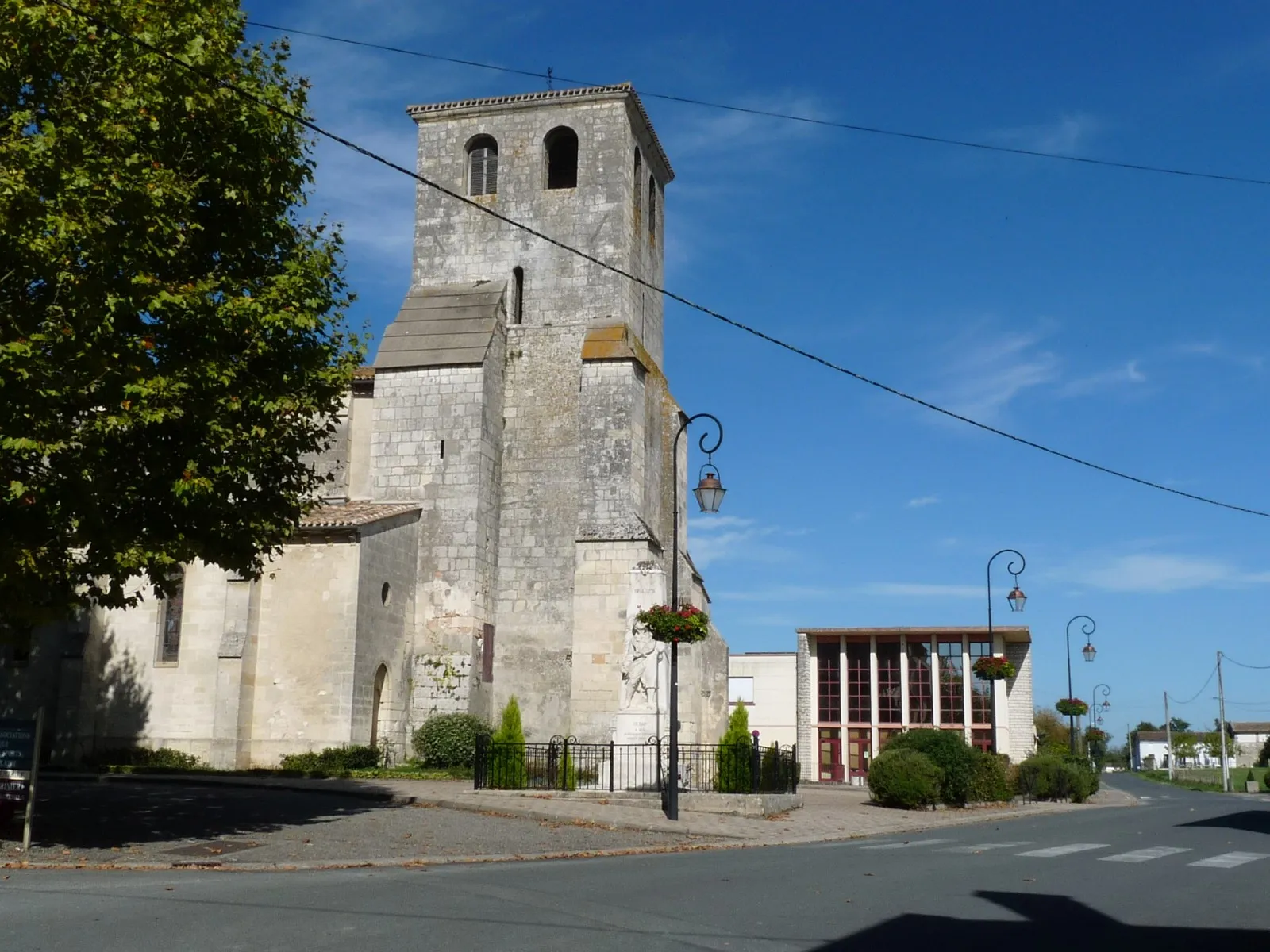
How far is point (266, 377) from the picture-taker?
1434 cm

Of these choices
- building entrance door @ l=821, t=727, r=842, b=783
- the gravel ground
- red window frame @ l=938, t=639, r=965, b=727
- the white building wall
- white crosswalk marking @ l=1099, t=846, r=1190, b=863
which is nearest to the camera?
the gravel ground

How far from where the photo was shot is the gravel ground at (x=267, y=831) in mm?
13383

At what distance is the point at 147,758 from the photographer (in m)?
26.3

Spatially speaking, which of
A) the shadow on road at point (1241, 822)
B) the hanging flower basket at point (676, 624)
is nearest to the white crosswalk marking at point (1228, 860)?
the shadow on road at point (1241, 822)

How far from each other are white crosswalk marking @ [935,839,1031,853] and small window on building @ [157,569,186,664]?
18700 millimetres

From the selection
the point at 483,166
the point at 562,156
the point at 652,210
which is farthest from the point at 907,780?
the point at 483,166

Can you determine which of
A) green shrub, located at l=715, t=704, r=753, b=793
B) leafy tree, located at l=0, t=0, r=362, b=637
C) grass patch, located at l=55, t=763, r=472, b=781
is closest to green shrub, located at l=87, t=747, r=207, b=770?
grass patch, located at l=55, t=763, r=472, b=781

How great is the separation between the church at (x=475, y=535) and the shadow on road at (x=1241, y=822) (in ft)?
34.4

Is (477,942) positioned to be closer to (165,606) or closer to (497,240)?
(165,606)

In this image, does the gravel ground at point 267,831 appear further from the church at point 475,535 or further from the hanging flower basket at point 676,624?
the church at point 475,535

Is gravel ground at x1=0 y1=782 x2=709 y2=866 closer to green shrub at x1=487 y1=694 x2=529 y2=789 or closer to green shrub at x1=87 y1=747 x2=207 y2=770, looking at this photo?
green shrub at x1=487 y1=694 x2=529 y2=789

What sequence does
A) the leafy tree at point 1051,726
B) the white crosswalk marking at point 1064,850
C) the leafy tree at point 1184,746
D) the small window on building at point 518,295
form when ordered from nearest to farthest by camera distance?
the white crosswalk marking at point 1064,850, the small window on building at point 518,295, the leafy tree at point 1051,726, the leafy tree at point 1184,746

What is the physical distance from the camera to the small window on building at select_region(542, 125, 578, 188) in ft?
106

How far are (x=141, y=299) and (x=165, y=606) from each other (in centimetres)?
1730
